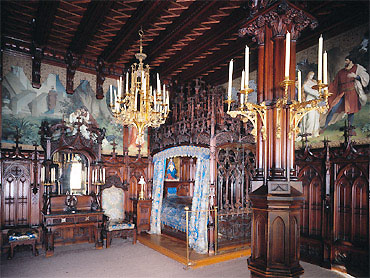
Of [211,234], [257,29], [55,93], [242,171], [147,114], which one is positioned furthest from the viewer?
[55,93]

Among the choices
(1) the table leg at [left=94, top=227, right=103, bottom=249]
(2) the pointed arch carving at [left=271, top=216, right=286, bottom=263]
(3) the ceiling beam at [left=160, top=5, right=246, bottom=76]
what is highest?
(3) the ceiling beam at [left=160, top=5, right=246, bottom=76]

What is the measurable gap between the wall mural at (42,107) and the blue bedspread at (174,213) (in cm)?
229

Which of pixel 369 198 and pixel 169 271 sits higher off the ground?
pixel 369 198

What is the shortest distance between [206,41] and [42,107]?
4.79 metres

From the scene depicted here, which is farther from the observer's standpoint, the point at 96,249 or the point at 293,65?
the point at 96,249

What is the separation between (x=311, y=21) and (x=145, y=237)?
6934mm

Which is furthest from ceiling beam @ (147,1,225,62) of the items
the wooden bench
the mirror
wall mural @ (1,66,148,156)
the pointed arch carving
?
the wooden bench

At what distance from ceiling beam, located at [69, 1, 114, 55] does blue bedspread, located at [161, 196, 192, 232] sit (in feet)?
17.0

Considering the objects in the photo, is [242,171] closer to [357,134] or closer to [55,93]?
[357,134]

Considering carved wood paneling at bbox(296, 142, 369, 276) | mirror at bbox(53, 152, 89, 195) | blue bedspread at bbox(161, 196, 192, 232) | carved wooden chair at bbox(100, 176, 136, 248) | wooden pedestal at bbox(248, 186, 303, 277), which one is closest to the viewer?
Answer: wooden pedestal at bbox(248, 186, 303, 277)

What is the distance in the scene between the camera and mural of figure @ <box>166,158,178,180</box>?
35.0 ft

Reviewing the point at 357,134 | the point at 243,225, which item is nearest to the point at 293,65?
the point at 357,134

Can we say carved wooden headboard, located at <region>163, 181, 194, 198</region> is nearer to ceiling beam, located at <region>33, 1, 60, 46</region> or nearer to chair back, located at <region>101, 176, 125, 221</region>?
chair back, located at <region>101, 176, 125, 221</region>

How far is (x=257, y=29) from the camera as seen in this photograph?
3.60m
